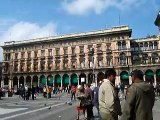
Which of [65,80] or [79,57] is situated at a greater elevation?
[79,57]

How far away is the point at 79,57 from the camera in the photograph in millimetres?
→ 81500

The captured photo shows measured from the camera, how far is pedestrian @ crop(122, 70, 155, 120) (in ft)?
16.3

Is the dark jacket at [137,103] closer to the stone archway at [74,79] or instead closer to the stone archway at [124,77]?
the stone archway at [124,77]

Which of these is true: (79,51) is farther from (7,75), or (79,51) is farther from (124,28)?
(7,75)

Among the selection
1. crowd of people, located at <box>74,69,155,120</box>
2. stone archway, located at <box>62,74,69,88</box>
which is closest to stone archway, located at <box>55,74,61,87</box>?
stone archway, located at <box>62,74,69,88</box>

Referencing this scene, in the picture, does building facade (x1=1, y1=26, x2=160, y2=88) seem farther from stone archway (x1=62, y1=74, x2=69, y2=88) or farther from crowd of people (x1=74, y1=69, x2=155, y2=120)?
crowd of people (x1=74, y1=69, x2=155, y2=120)

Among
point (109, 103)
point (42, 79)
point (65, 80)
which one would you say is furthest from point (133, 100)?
point (42, 79)

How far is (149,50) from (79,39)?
19225 millimetres

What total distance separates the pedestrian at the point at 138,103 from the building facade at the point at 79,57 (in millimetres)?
64586

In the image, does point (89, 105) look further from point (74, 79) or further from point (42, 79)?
point (42, 79)

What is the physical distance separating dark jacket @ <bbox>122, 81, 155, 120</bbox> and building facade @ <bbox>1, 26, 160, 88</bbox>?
64600mm

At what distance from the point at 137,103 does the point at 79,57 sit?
76451 millimetres

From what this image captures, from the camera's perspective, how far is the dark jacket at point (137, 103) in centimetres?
498

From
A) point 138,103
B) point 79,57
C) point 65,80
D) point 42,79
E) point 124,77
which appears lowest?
point 65,80
